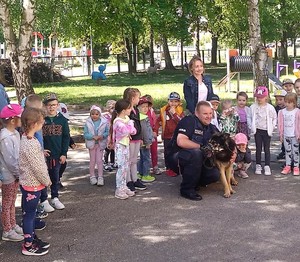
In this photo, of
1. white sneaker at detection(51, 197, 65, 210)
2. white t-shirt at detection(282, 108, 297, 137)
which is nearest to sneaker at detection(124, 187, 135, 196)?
white sneaker at detection(51, 197, 65, 210)

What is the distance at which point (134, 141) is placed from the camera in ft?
22.2

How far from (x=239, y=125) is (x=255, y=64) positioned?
5.65m

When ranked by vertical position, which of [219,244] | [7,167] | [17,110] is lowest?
[219,244]

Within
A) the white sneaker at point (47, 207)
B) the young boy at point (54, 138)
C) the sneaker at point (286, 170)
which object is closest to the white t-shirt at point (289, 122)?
the sneaker at point (286, 170)

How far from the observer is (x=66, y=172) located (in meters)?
7.90

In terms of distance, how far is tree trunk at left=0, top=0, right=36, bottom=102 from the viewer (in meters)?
9.20

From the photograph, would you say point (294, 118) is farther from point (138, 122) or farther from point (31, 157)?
point (31, 157)

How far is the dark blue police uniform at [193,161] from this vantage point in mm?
6152

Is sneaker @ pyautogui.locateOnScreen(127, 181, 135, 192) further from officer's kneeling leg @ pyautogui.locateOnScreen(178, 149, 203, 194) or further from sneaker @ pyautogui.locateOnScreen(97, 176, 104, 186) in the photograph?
officer's kneeling leg @ pyautogui.locateOnScreen(178, 149, 203, 194)

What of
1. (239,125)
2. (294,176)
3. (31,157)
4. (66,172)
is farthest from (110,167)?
(31,157)

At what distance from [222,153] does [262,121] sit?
1387 millimetres

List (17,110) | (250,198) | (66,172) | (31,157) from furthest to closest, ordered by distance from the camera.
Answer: (66,172) < (250,198) < (17,110) < (31,157)

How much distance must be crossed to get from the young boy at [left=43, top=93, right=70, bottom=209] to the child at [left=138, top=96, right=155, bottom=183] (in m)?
1.37

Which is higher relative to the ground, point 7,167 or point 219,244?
point 7,167
